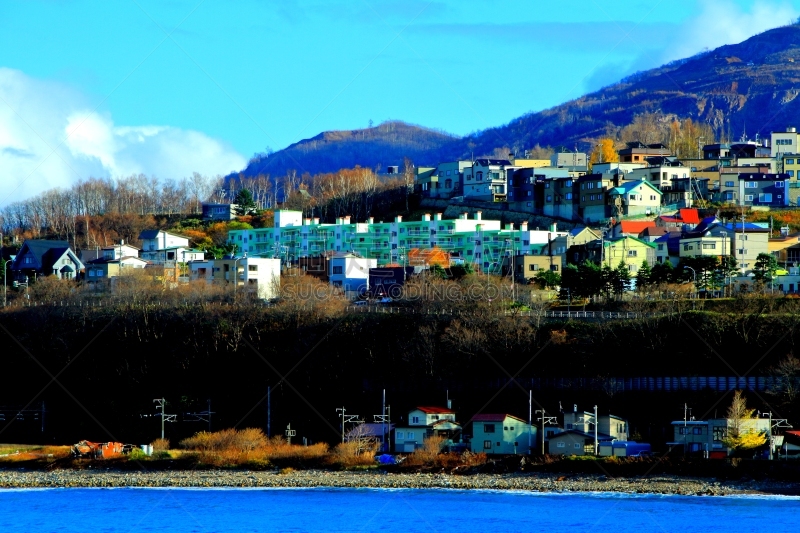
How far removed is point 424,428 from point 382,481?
3669mm

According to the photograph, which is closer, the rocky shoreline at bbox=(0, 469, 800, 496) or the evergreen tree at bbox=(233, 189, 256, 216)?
the rocky shoreline at bbox=(0, 469, 800, 496)

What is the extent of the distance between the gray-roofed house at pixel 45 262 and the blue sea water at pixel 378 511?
30093 millimetres

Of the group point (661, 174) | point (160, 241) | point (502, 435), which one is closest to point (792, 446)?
point (502, 435)

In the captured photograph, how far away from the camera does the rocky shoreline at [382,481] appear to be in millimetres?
33656

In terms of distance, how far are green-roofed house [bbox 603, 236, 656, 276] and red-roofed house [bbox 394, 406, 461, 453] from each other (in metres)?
17.9

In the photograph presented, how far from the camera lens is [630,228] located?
59.9m

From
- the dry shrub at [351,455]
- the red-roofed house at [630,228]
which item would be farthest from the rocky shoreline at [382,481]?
the red-roofed house at [630,228]

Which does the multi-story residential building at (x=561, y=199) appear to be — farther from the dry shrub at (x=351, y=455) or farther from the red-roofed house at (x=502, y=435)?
the dry shrub at (x=351, y=455)

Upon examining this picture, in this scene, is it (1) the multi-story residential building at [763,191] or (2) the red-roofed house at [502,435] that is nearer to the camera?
(2) the red-roofed house at [502,435]

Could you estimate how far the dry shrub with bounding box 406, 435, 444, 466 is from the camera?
3716 centimetres

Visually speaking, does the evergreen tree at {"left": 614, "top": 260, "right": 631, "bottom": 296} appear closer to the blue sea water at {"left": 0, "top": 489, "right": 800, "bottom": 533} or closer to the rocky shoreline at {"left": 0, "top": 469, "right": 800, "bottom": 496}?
the rocky shoreline at {"left": 0, "top": 469, "right": 800, "bottom": 496}

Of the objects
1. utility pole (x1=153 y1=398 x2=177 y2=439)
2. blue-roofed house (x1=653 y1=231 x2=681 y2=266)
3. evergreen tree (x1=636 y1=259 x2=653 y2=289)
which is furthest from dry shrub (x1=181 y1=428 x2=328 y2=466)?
blue-roofed house (x1=653 y1=231 x2=681 y2=266)

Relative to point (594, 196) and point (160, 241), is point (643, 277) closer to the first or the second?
point (594, 196)

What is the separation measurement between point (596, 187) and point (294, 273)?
18.6 meters
